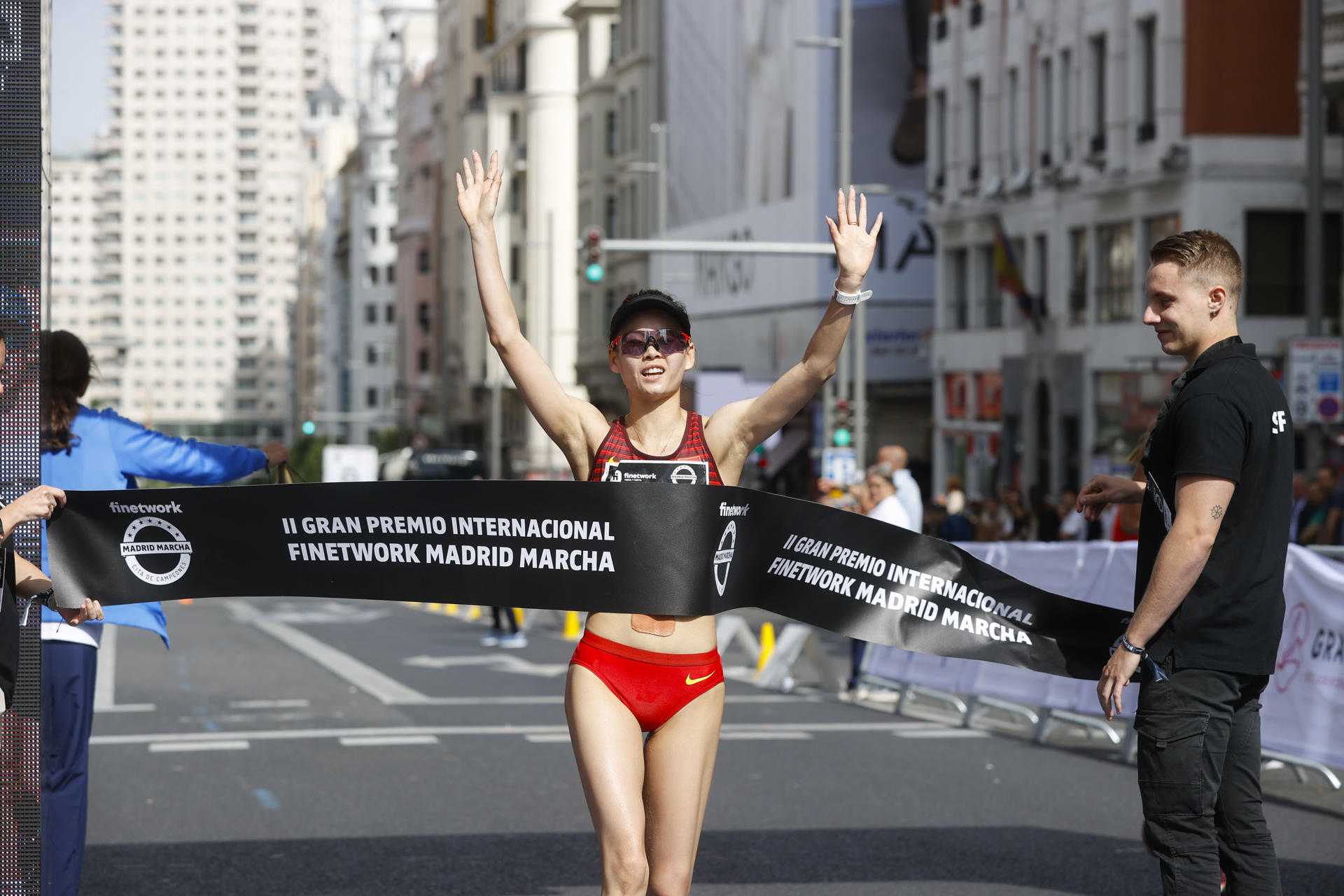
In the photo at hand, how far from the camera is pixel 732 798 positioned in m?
10.3

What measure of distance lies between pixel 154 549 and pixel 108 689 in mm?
10836

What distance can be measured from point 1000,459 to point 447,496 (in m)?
36.8

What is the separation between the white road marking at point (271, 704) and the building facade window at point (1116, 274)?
24.1 m

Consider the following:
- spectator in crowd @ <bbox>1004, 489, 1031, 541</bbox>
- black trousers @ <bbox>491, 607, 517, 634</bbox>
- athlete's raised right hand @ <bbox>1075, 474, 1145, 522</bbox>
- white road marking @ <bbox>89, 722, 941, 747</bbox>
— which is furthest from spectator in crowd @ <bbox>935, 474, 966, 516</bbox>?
athlete's raised right hand @ <bbox>1075, 474, 1145, 522</bbox>

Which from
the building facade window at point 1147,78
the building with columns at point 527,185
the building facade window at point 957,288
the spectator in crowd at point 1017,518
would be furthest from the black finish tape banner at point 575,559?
the building with columns at point 527,185

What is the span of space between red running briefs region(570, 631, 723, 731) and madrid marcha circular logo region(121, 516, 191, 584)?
58.2 inches

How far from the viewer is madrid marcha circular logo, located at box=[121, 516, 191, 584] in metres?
6.18

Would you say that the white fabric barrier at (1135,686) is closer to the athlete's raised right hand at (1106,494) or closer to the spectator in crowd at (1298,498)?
the athlete's raised right hand at (1106,494)

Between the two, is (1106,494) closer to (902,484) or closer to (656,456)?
(656,456)

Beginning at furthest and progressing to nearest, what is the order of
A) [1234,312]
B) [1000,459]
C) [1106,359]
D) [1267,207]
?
[1000,459] < [1106,359] < [1267,207] < [1234,312]

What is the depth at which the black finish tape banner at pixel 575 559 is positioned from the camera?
5.54 metres

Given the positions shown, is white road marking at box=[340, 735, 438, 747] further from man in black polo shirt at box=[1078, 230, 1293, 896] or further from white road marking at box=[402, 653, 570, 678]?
man in black polo shirt at box=[1078, 230, 1293, 896]

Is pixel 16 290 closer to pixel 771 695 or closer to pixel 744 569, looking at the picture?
pixel 744 569

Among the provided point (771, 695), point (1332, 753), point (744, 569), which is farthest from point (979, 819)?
point (771, 695)
